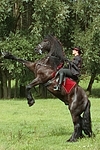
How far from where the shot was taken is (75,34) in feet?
108

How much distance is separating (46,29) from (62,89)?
19.8 metres

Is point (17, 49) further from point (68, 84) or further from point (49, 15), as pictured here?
point (68, 84)

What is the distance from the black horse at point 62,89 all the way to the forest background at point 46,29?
1790 centimetres

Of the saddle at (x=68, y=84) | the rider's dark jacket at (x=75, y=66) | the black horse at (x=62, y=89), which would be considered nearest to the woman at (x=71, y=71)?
the rider's dark jacket at (x=75, y=66)

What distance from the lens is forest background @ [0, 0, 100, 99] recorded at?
30078 millimetres

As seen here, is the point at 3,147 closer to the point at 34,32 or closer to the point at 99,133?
the point at 99,133

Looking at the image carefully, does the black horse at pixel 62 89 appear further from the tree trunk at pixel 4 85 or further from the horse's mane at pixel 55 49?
the tree trunk at pixel 4 85

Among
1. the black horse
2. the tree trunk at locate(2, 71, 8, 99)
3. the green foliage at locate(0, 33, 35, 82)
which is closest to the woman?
the black horse

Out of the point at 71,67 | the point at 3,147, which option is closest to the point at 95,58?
the point at 71,67

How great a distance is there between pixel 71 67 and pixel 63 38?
76.2 ft

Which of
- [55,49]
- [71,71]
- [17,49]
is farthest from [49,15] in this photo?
[71,71]

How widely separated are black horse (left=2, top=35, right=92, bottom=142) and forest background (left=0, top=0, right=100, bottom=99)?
58.7 feet

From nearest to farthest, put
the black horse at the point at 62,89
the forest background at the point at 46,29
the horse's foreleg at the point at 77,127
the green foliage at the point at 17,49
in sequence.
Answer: the horse's foreleg at the point at 77,127, the black horse at the point at 62,89, the forest background at the point at 46,29, the green foliage at the point at 17,49

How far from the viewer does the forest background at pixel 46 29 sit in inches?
1184
